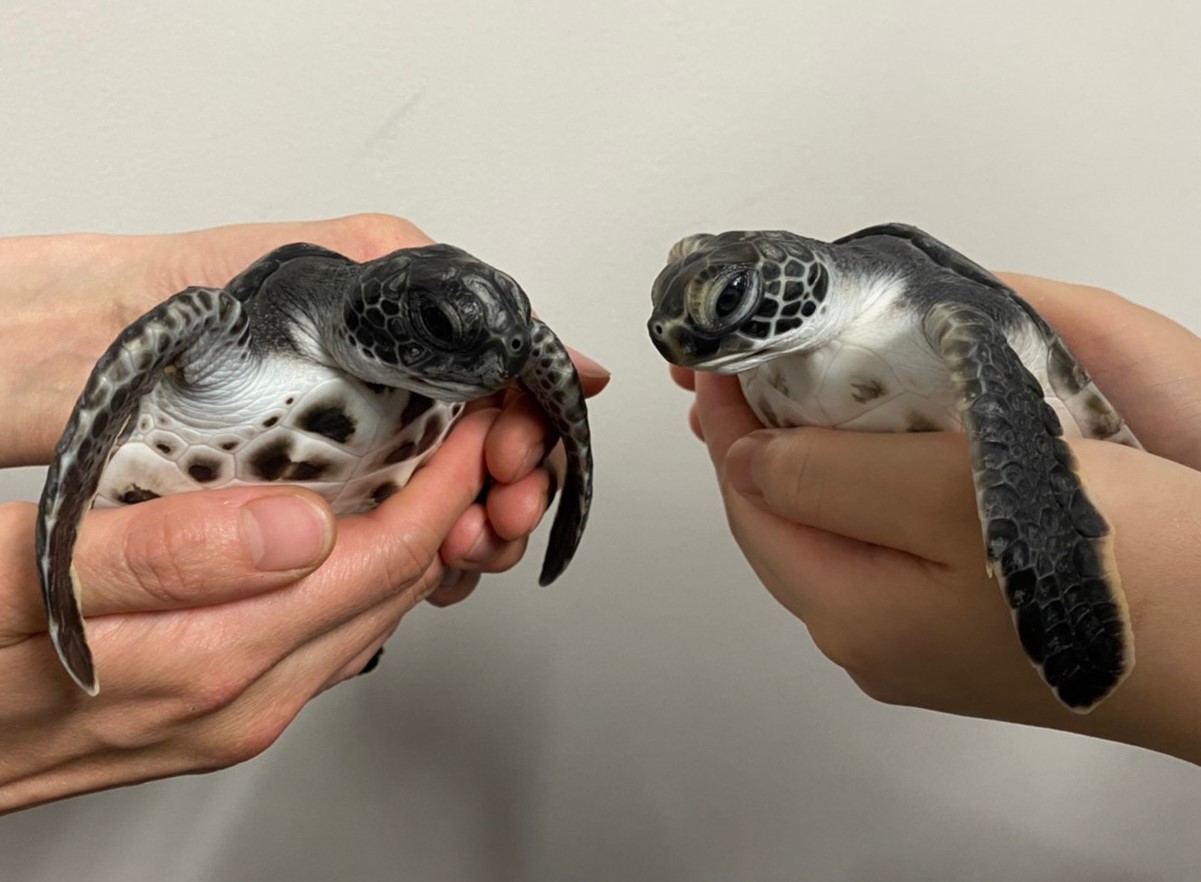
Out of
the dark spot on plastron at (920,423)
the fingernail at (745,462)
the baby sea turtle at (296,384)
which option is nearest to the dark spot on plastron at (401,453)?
the baby sea turtle at (296,384)

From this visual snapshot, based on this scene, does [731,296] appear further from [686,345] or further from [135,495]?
[135,495]

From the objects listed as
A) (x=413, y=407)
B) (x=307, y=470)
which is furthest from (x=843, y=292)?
(x=307, y=470)

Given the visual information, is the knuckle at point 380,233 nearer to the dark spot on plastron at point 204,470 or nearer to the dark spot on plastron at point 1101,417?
the dark spot on plastron at point 204,470

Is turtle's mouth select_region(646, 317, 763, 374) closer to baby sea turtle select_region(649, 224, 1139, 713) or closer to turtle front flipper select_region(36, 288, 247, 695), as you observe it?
baby sea turtle select_region(649, 224, 1139, 713)

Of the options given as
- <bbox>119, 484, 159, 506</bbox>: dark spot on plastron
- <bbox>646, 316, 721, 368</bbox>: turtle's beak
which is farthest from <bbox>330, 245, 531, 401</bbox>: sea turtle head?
<bbox>119, 484, 159, 506</bbox>: dark spot on plastron

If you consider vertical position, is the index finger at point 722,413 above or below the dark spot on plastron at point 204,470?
above

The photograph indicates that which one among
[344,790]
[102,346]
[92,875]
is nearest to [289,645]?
[102,346]
